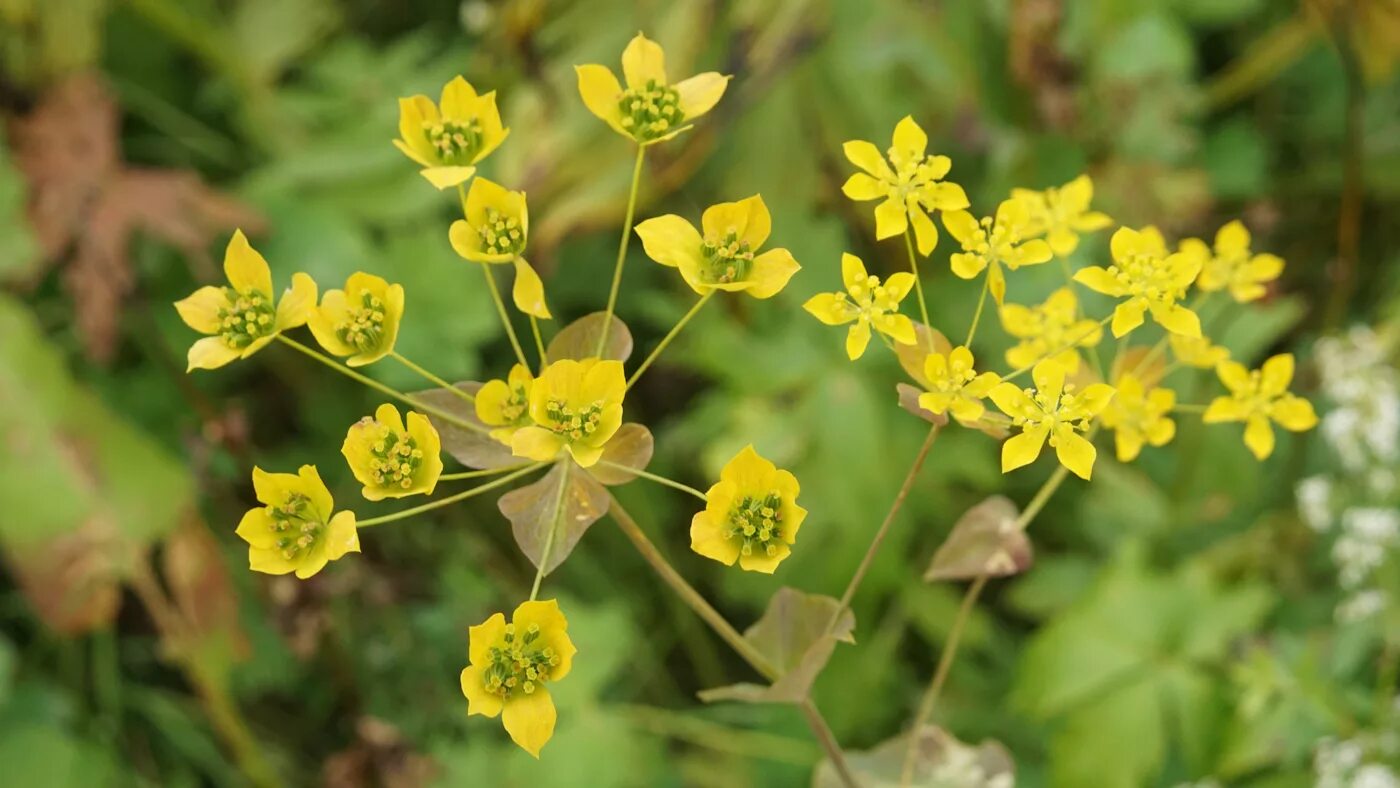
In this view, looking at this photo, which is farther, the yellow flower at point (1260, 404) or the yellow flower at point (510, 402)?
the yellow flower at point (1260, 404)

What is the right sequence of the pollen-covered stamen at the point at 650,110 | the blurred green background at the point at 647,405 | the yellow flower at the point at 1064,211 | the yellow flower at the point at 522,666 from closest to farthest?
the yellow flower at the point at 522,666 < the pollen-covered stamen at the point at 650,110 < the yellow flower at the point at 1064,211 < the blurred green background at the point at 647,405

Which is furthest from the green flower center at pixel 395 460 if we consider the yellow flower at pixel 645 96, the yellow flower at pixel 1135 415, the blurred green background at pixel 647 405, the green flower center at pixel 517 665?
the blurred green background at pixel 647 405

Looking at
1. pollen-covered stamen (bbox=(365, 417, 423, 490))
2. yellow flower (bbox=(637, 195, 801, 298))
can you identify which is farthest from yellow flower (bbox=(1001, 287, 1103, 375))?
pollen-covered stamen (bbox=(365, 417, 423, 490))

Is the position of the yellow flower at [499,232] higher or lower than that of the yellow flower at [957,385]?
higher

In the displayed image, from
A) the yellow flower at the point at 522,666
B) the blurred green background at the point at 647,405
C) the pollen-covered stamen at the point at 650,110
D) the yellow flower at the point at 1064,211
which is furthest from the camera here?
the blurred green background at the point at 647,405

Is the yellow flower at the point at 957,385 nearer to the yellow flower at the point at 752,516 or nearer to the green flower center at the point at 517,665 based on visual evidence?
the yellow flower at the point at 752,516

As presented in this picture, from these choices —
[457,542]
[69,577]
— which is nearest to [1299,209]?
[457,542]

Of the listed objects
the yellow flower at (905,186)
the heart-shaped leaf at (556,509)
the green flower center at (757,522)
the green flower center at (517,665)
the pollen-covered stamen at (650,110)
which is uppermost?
the pollen-covered stamen at (650,110)

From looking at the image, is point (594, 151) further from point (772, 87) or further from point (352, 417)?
point (352, 417)

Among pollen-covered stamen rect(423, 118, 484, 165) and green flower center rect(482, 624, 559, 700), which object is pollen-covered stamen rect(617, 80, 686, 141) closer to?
pollen-covered stamen rect(423, 118, 484, 165)
